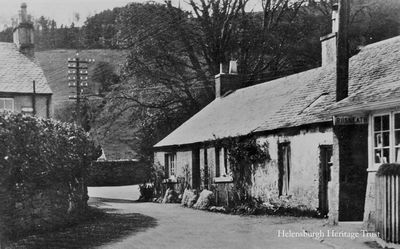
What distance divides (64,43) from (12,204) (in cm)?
8900

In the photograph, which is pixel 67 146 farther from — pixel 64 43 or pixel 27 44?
pixel 64 43

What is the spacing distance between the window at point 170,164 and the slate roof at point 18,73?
9.31 metres

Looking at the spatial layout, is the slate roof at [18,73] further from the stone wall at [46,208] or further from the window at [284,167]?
the window at [284,167]

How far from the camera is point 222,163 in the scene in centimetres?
2372

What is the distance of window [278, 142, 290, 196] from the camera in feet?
62.1

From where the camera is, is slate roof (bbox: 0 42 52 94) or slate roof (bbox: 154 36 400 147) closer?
slate roof (bbox: 154 36 400 147)

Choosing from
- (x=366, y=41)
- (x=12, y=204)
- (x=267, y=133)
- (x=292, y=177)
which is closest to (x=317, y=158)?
(x=292, y=177)

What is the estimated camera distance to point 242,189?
70.0 ft

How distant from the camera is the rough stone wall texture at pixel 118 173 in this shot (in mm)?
44531

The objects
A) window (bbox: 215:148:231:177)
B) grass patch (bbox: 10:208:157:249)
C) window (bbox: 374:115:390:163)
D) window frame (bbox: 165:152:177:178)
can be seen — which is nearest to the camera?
grass patch (bbox: 10:208:157:249)

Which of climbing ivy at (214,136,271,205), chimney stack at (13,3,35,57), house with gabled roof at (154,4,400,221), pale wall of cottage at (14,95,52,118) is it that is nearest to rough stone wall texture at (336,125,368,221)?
house with gabled roof at (154,4,400,221)

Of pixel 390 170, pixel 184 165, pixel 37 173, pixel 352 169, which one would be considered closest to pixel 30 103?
pixel 184 165

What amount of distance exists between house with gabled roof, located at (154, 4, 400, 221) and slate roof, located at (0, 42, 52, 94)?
11207mm

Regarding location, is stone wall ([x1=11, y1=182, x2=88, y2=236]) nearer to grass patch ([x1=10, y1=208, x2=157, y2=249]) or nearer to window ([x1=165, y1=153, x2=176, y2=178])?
grass patch ([x1=10, y1=208, x2=157, y2=249])
